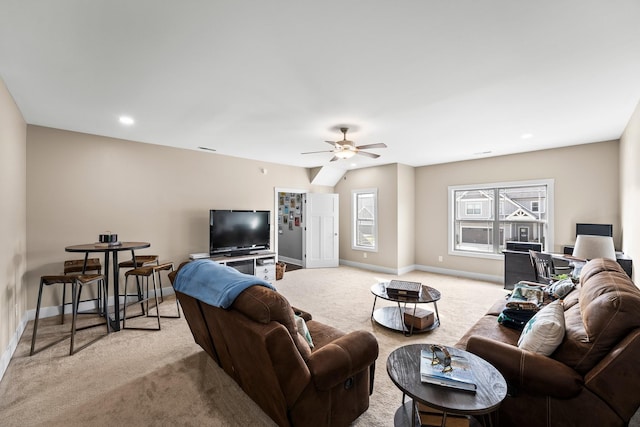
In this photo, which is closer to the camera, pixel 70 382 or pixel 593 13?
pixel 593 13

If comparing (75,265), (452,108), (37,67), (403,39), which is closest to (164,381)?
(75,265)

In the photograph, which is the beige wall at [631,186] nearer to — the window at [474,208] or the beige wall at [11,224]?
the window at [474,208]

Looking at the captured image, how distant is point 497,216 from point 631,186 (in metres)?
2.33

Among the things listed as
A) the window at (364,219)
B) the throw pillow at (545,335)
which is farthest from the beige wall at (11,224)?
the window at (364,219)

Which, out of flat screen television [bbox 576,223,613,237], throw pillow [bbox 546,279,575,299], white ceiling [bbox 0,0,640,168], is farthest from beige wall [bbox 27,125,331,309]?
flat screen television [bbox 576,223,613,237]

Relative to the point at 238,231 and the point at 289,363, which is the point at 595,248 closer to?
the point at 289,363

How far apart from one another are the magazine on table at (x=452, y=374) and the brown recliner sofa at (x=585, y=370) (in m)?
0.24

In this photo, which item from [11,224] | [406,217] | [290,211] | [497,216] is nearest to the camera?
[11,224]

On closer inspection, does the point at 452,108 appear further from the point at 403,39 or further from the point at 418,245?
the point at 418,245

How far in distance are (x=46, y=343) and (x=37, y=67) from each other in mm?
2668

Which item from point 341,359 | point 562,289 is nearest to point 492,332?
point 562,289

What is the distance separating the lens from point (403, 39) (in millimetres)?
1888

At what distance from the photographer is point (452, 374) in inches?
57.0

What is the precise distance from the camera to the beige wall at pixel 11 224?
2502 millimetres
